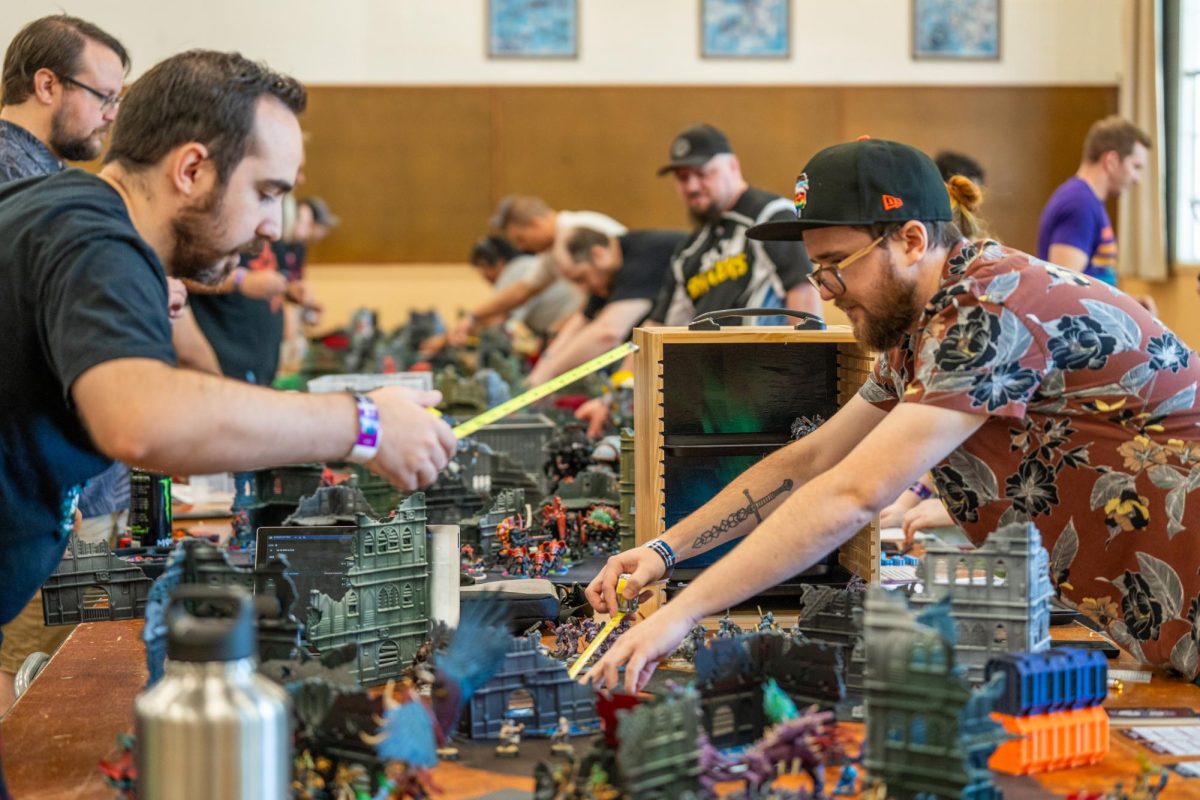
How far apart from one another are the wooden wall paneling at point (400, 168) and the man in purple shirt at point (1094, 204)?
18.5 feet

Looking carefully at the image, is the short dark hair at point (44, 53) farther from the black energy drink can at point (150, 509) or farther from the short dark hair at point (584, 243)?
the short dark hair at point (584, 243)

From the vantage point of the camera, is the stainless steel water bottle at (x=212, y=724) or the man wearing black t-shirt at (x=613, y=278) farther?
the man wearing black t-shirt at (x=613, y=278)

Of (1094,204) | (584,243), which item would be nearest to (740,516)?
(584,243)

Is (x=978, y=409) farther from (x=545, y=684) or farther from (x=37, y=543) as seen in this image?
(x=37, y=543)

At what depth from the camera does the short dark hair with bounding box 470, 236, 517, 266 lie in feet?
31.1

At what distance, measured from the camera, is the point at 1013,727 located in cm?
175

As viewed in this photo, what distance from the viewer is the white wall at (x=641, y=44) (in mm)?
11234

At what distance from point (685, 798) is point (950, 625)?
42 cm

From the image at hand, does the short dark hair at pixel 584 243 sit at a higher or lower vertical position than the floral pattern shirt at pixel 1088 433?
higher

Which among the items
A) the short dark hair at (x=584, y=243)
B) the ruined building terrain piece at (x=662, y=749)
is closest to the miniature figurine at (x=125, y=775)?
the ruined building terrain piece at (x=662, y=749)

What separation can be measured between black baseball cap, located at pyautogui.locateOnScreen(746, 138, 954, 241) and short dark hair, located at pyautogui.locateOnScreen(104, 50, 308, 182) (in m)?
0.90

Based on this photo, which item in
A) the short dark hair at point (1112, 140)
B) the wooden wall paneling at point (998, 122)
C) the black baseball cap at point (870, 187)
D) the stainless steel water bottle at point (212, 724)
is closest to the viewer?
the stainless steel water bottle at point (212, 724)

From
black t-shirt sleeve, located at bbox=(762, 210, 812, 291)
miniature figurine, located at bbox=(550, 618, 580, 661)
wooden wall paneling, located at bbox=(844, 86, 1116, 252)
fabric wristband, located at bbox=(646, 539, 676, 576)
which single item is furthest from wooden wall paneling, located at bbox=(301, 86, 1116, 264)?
miniature figurine, located at bbox=(550, 618, 580, 661)

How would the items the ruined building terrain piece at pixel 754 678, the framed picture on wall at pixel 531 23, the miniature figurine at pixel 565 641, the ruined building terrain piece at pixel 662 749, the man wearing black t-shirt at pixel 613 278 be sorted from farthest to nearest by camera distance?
the framed picture on wall at pixel 531 23
the man wearing black t-shirt at pixel 613 278
the miniature figurine at pixel 565 641
the ruined building terrain piece at pixel 754 678
the ruined building terrain piece at pixel 662 749
